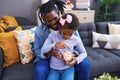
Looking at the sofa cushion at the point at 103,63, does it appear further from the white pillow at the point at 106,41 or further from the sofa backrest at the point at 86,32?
the sofa backrest at the point at 86,32

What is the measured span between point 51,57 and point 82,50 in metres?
0.29

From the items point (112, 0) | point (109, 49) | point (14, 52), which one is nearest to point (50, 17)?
point (14, 52)

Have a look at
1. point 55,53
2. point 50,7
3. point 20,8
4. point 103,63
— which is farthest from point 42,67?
point 20,8

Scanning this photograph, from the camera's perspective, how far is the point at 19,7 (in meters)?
3.57

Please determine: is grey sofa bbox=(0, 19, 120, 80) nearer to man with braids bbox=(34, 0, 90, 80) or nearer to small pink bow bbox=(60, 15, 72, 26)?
man with braids bbox=(34, 0, 90, 80)

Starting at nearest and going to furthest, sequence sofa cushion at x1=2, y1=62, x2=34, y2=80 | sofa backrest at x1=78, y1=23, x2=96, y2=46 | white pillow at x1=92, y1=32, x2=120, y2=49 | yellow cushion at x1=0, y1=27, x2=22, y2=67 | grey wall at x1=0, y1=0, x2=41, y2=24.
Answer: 1. sofa cushion at x1=2, y1=62, x2=34, y2=80
2. yellow cushion at x1=0, y1=27, x2=22, y2=67
3. white pillow at x1=92, y1=32, x2=120, y2=49
4. sofa backrest at x1=78, y1=23, x2=96, y2=46
5. grey wall at x1=0, y1=0, x2=41, y2=24

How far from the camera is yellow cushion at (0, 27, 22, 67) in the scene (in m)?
1.89

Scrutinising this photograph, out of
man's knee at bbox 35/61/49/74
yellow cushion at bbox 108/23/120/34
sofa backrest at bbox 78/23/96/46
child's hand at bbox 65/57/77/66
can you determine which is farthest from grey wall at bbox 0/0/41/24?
child's hand at bbox 65/57/77/66

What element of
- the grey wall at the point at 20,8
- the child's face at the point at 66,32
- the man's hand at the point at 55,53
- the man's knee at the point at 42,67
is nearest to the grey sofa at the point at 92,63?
the man's knee at the point at 42,67

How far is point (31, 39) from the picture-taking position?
1967 millimetres

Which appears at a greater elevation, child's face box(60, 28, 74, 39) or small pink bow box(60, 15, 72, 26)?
small pink bow box(60, 15, 72, 26)

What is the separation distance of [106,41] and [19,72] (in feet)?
3.89

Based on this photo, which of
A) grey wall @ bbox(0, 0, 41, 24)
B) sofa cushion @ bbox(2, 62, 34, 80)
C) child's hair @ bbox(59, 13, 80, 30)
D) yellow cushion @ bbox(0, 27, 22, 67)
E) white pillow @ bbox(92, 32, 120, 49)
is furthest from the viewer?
grey wall @ bbox(0, 0, 41, 24)

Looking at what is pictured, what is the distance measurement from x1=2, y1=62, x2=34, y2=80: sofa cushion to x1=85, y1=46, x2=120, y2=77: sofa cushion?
2.08ft
